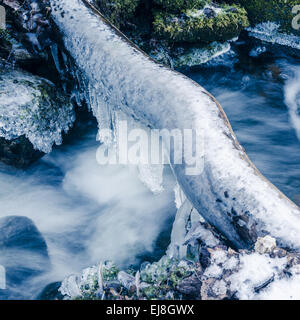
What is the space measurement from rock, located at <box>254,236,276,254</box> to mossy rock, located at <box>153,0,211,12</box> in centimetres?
491

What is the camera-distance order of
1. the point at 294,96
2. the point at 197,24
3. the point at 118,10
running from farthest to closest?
the point at 294,96 < the point at 197,24 < the point at 118,10

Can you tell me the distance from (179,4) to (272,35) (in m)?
2.61

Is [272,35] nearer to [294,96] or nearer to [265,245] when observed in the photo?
[294,96]

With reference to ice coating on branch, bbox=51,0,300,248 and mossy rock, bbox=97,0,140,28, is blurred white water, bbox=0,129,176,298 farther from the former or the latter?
mossy rock, bbox=97,0,140,28

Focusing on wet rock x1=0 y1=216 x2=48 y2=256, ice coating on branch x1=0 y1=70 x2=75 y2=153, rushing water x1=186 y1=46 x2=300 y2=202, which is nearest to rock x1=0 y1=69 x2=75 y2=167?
ice coating on branch x1=0 y1=70 x2=75 y2=153

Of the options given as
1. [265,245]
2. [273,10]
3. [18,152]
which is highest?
[273,10]

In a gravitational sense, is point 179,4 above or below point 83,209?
above

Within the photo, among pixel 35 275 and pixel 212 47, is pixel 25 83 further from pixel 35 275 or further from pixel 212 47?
pixel 212 47

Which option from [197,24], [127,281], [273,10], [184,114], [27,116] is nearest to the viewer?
[127,281]

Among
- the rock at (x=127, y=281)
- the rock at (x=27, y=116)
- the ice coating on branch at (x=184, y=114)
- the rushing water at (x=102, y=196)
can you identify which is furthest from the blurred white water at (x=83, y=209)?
the rock at (x=127, y=281)

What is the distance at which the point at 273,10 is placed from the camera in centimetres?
625

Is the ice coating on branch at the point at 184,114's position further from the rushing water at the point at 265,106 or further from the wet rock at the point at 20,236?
the rushing water at the point at 265,106

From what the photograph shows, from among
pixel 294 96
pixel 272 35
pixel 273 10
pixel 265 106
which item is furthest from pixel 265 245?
pixel 272 35

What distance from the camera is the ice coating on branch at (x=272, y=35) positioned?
6453mm
